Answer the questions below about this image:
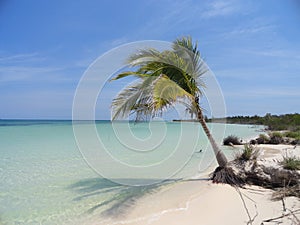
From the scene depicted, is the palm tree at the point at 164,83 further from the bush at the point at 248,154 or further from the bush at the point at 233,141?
the bush at the point at 233,141

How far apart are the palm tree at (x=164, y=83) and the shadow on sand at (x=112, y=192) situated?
6.27 ft

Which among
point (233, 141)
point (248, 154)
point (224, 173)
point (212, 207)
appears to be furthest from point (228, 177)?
point (233, 141)

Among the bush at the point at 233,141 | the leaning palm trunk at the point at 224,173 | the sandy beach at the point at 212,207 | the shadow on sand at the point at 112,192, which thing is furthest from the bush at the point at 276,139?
the shadow on sand at the point at 112,192

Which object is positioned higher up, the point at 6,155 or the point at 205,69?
the point at 205,69

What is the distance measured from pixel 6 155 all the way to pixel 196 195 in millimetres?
9984

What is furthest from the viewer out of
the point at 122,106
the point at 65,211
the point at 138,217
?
the point at 122,106

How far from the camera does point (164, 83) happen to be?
4.98 meters

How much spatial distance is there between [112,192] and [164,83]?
3.08m

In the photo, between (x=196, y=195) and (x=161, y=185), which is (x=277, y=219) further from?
(x=161, y=185)

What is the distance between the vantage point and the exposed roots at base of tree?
17.5ft

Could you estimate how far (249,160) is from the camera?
18.9ft

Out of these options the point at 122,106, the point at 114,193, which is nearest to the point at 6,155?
the point at 114,193

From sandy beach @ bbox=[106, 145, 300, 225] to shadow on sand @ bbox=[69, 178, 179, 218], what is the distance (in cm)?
23

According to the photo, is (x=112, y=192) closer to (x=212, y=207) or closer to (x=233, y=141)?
(x=212, y=207)
